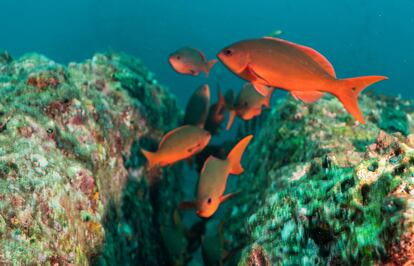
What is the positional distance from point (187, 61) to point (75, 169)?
9.50 ft

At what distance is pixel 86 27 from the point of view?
2506 inches

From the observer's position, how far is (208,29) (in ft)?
230

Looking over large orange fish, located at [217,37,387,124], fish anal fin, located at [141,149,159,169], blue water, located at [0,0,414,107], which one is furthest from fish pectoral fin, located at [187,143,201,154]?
blue water, located at [0,0,414,107]

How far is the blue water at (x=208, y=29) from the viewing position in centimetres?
5184

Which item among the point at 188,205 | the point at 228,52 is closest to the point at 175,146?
the point at 188,205

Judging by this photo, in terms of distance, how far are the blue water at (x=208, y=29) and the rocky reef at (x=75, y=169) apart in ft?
96.4

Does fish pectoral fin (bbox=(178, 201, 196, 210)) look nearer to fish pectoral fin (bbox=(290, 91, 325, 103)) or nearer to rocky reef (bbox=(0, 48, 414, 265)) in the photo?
rocky reef (bbox=(0, 48, 414, 265))

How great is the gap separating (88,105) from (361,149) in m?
2.52

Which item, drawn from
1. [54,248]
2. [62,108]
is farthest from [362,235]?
[62,108]

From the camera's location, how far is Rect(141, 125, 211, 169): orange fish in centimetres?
359

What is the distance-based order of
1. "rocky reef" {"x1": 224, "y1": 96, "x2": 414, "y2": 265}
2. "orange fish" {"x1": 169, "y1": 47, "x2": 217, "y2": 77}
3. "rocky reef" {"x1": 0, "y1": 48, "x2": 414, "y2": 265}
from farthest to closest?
"orange fish" {"x1": 169, "y1": 47, "x2": 217, "y2": 77}
"rocky reef" {"x1": 0, "y1": 48, "x2": 414, "y2": 265}
"rocky reef" {"x1": 224, "y1": 96, "x2": 414, "y2": 265}

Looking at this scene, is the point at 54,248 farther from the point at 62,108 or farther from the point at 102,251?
the point at 62,108

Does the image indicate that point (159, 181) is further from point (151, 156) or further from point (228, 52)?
point (228, 52)

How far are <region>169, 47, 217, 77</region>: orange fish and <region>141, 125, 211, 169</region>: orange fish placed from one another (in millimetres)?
1518
